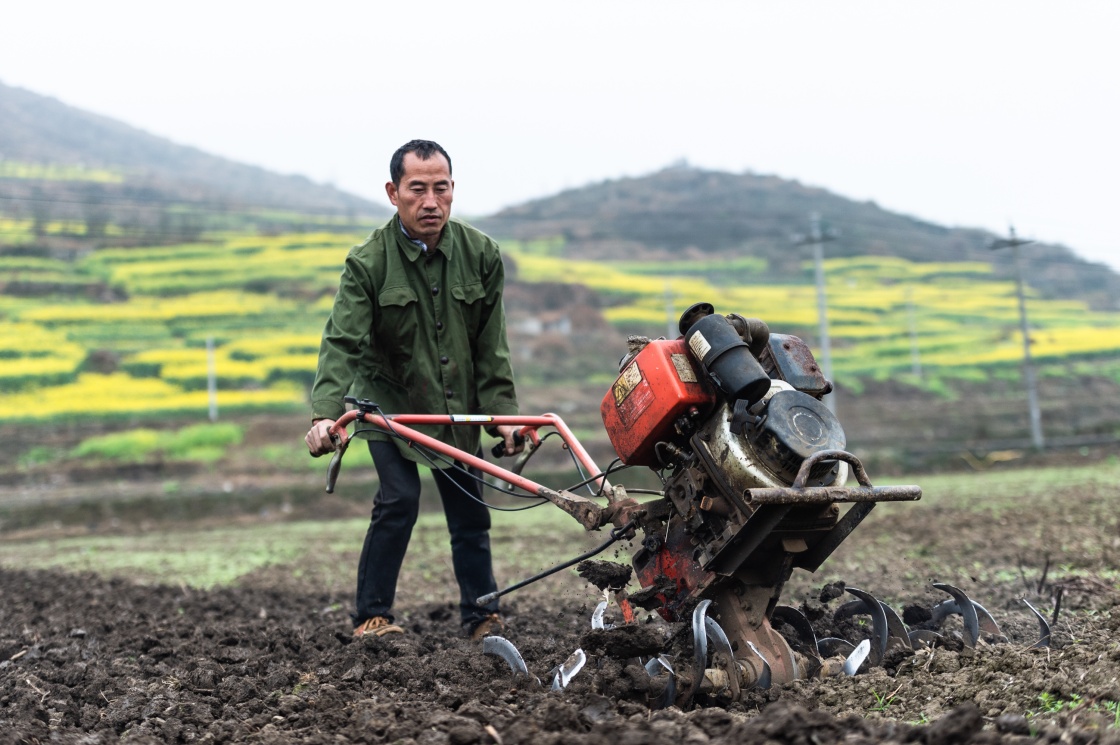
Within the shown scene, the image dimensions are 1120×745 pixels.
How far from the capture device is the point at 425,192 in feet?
15.7

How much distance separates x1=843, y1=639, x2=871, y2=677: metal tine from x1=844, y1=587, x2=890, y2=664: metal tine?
0.24m

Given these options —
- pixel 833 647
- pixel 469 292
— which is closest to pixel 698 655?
pixel 833 647

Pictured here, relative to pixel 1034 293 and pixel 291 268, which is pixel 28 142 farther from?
pixel 1034 293

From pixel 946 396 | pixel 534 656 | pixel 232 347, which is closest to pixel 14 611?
pixel 534 656

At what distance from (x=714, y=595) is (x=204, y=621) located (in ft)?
12.0

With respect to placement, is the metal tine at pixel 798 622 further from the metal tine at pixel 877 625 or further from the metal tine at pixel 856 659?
the metal tine at pixel 856 659

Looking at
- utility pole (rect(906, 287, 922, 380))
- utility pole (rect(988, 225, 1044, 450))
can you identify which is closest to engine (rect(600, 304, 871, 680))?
utility pole (rect(988, 225, 1044, 450))

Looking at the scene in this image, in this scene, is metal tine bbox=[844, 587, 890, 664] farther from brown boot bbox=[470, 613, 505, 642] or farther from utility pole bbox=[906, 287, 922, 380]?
utility pole bbox=[906, 287, 922, 380]

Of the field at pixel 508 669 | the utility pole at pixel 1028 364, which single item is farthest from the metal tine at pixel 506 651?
the utility pole at pixel 1028 364

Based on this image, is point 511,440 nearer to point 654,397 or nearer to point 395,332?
point 395,332

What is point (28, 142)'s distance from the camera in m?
106

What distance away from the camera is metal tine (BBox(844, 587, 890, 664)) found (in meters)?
3.78

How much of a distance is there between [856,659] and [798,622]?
0.53 metres

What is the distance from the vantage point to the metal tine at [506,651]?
3792mm
